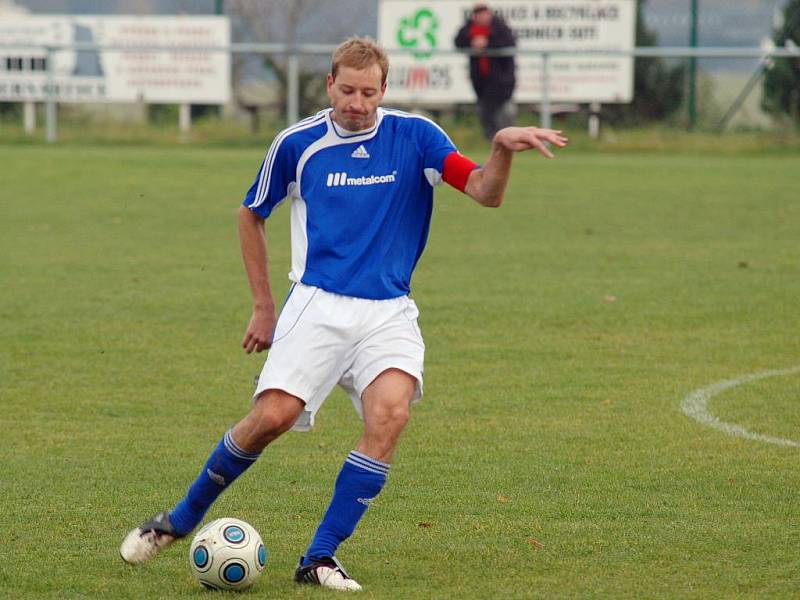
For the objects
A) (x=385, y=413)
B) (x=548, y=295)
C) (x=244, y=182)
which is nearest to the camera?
(x=385, y=413)

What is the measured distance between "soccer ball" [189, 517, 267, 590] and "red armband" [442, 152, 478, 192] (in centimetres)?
135

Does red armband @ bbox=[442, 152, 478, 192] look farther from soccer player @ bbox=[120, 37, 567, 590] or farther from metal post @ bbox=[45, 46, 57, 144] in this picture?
metal post @ bbox=[45, 46, 57, 144]

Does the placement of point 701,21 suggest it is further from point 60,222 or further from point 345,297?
point 345,297

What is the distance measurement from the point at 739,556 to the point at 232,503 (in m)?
1.98

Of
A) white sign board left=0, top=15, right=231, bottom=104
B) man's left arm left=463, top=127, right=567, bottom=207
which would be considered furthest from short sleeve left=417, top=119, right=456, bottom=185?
white sign board left=0, top=15, right=231, bottom=104

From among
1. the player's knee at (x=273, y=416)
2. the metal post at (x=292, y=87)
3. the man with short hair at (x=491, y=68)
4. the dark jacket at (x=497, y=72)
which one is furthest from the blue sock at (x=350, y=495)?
the metal post at (x=292, y=87)

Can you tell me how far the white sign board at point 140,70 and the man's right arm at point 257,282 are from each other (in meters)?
21.5

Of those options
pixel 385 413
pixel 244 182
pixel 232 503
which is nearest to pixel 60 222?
pixel 244 182

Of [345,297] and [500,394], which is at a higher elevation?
[345,297]

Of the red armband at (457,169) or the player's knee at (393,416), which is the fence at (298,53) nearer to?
the red armband at (457,169)

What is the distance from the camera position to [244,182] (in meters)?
20.1

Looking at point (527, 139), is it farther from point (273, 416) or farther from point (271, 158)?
point (273, 416)

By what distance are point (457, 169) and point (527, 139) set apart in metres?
0.41

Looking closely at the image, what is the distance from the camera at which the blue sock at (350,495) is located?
4.93 meters
